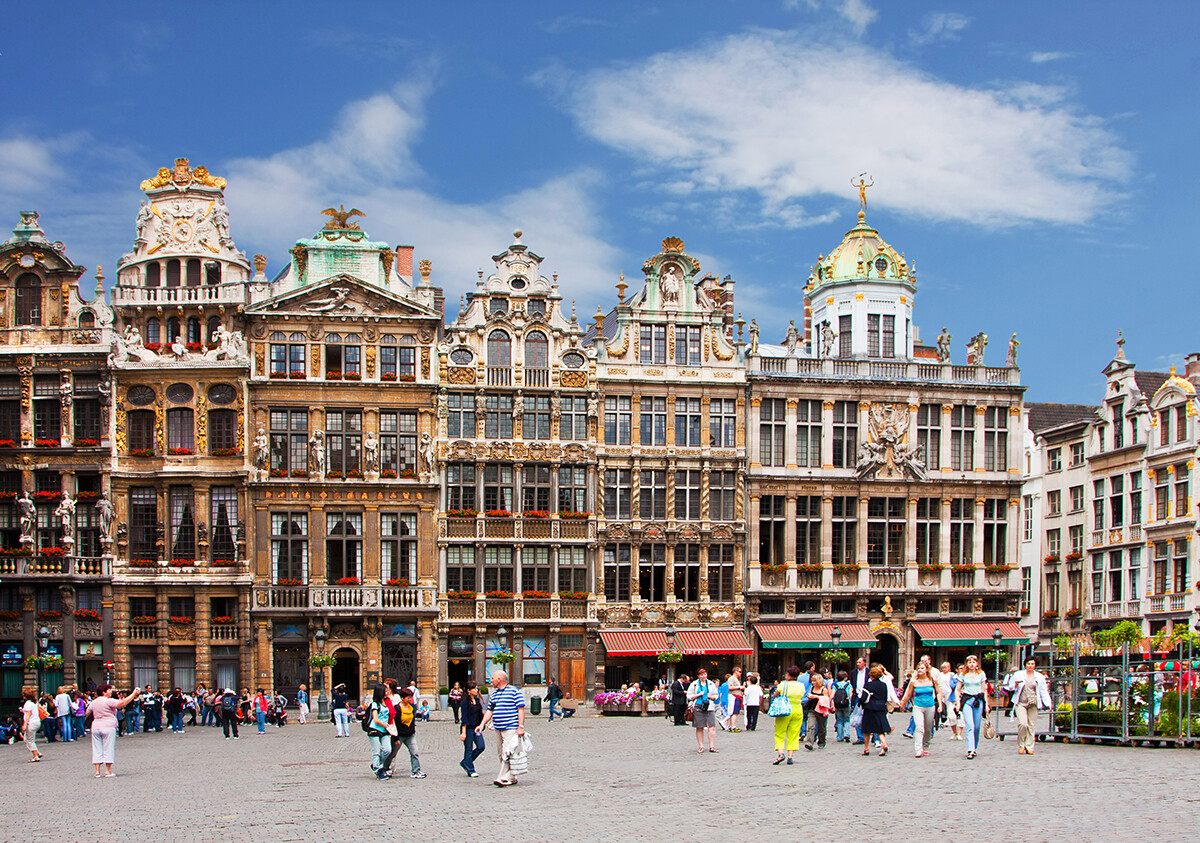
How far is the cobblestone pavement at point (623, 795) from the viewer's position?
684 inches

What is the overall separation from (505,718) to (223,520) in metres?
34.0

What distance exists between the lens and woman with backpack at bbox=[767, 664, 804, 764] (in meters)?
24.5

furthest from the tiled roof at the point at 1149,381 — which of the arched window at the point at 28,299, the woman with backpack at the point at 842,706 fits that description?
the arched window at the point at 28,299

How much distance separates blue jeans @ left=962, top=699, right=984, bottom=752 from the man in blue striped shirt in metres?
8.05

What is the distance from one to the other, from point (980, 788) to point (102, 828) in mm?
11704

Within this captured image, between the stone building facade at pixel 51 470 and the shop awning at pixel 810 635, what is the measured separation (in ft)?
78.6

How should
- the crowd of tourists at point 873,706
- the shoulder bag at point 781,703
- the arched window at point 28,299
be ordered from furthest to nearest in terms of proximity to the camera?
the arched window at point 28,299
the crowd of tourists at point 873,706
the shoulder bag at point 781,703

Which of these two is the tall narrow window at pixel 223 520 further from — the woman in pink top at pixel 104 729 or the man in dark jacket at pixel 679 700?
the woman in pink top at pixel 104 729

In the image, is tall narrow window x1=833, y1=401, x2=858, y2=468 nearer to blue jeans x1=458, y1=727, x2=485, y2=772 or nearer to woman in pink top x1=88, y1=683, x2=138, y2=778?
blue jeans x1=458, y1=727, x2=485, y2=772

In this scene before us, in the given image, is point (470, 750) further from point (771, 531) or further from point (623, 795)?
point (771, 531)

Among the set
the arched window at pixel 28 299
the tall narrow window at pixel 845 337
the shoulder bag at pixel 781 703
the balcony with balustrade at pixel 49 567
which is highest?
the arched window at pixel 28 299

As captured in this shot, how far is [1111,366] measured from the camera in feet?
202

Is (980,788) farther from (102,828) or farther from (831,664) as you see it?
(831,664)

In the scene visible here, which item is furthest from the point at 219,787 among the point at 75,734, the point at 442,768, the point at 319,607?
the point at 319,607
